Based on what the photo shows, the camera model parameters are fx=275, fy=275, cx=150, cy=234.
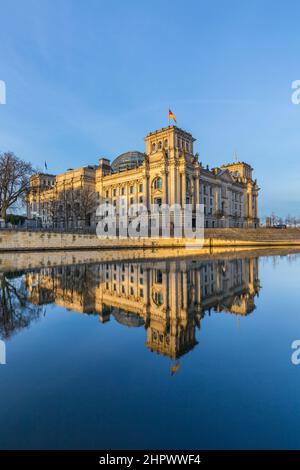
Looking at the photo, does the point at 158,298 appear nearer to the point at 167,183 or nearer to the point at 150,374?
the point at 150,374

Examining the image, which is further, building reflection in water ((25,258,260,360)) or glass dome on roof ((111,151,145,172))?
glass dome on roof ((111,151,145,172))

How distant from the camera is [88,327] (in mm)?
7398

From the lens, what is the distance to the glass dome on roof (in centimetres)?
8000

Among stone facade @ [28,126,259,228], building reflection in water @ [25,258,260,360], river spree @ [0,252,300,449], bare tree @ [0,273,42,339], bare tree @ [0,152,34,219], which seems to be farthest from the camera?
stone facade @ [28,126,259,228]

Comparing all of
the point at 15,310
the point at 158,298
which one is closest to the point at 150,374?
the point at 158,298

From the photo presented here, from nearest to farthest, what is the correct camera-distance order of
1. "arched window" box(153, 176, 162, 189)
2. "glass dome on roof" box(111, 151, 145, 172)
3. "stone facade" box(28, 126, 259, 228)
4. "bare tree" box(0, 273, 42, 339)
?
"bare tree" box(0, 273, 42, 339)
"stone facade" box(28, 126, 259, 228)
"arched window" box(153, 176, 162, 189)
"glass dome on roof" box(111, 151, 145, 172)

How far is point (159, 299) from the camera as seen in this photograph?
10.4 meters

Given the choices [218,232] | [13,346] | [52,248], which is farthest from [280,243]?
[13,346]

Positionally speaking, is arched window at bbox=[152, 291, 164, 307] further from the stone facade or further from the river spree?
the stone facade

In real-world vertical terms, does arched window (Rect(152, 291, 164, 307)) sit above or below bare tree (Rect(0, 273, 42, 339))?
below

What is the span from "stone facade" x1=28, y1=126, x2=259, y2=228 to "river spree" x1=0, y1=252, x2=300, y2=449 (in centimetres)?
4938

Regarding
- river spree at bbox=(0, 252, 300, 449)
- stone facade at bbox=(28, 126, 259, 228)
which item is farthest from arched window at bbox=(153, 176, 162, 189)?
river spree at bbox=(0, 252, 300, 449)

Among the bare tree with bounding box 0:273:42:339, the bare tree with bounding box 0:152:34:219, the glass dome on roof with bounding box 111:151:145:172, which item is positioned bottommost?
the bare tree with bounding box 0:273:42:339

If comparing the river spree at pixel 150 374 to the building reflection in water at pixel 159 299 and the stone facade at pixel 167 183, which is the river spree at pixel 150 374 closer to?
the building reflection in water at pixel 159 299
